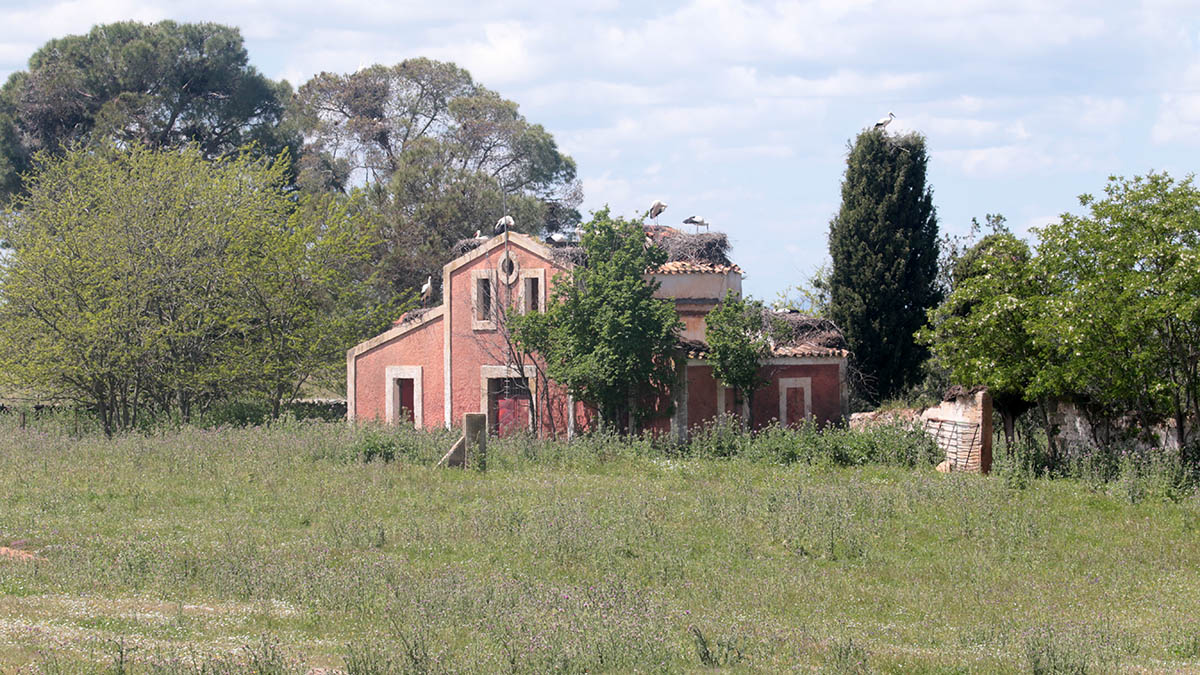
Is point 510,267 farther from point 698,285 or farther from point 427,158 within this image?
point 427,158

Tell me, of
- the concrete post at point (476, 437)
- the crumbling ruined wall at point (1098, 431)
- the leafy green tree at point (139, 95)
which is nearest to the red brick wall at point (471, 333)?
the concrete post at point (476, 437)

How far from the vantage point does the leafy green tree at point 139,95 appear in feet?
154

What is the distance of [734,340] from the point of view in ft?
85.4

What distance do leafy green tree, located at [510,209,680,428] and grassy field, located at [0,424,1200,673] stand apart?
3158 mm

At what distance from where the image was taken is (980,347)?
846 inches

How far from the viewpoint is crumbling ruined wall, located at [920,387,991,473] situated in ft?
67.5

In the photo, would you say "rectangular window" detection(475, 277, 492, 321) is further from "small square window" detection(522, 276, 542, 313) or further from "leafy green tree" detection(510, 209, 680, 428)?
"leafy green tree" detection(510, 209, 680, 428)

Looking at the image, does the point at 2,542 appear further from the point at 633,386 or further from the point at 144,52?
the point at 144,52

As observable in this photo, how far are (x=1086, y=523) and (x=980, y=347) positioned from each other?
550 cm

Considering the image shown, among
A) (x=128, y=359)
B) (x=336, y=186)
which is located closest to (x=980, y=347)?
(x=128, y=359)

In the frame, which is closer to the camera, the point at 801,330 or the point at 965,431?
the point at 965,431

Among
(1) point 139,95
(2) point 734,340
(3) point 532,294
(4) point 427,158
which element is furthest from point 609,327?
(1) point 139,95

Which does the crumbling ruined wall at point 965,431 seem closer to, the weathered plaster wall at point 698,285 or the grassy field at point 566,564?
the grassy field at point 566,564

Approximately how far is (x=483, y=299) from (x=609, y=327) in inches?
184
